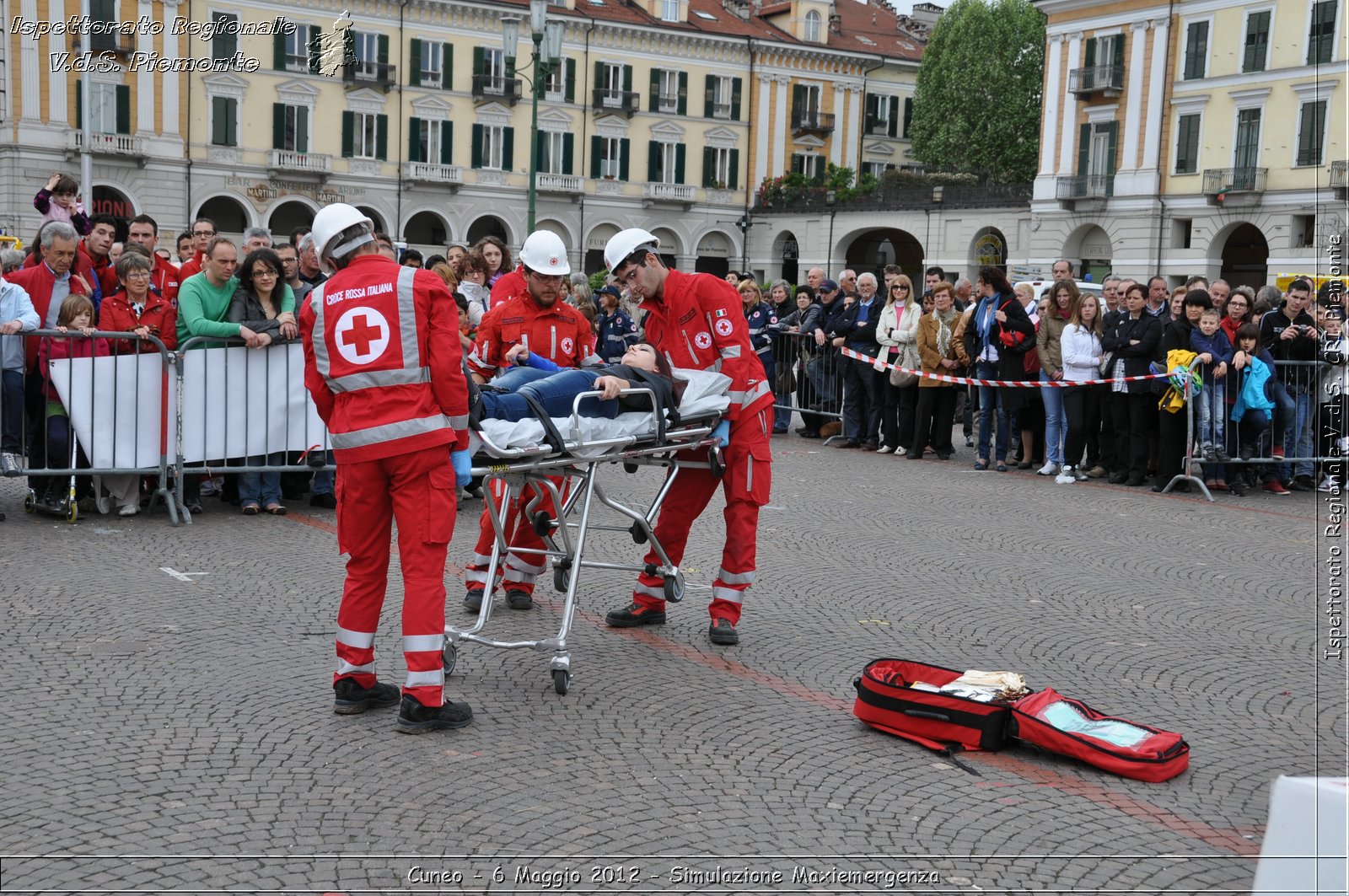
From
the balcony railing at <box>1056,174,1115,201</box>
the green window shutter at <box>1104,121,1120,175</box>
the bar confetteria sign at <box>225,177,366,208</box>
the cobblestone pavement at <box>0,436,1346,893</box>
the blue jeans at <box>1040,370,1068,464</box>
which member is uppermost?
the green window shutter at <box>1104,121,1120,175</box>

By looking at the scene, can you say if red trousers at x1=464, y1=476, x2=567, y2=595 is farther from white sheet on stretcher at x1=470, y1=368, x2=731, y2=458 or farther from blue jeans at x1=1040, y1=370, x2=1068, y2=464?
blue jeans at x1=1040, y1=370, x2=1068, y2=464

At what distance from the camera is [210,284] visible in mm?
10000

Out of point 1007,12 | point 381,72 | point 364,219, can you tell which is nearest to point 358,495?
point 364,219

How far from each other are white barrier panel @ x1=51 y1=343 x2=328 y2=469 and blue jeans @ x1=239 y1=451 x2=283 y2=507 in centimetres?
15

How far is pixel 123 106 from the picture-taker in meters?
53.2

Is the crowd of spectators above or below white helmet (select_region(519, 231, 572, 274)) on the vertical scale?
below

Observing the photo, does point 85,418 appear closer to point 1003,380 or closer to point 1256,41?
point 1003,380

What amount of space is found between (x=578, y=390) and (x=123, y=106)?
53.3 meters

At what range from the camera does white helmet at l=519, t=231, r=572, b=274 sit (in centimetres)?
717

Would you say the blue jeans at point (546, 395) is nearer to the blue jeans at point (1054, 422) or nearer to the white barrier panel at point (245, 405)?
the white barrier panel at point (245, 405)

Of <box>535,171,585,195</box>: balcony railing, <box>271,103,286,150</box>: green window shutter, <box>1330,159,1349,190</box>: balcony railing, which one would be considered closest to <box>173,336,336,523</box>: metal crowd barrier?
<box>1330,159,1349,190</box>: balcony railing

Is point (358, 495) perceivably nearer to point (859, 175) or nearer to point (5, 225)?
point (5, 225)

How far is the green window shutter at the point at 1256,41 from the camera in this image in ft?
157

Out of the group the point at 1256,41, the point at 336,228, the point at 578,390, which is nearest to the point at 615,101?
the point at 1256,41
